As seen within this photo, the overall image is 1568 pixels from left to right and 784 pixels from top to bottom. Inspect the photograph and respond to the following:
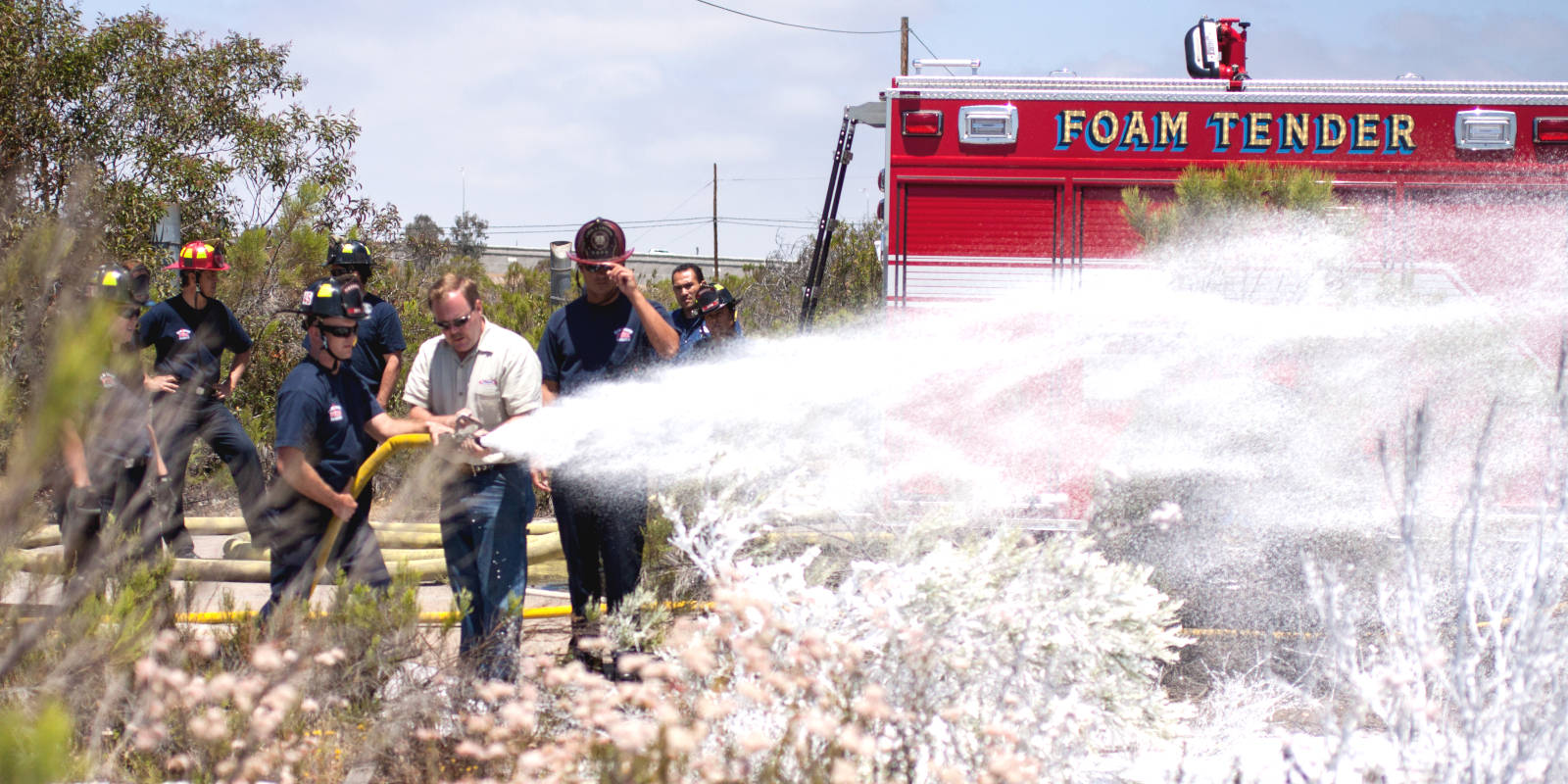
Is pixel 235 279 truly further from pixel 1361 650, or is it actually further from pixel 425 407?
pixel 1361 650

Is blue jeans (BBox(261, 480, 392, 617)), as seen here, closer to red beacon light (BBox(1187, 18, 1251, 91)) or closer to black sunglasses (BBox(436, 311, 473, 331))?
black sunglasses (BBox(436, 311, 473, 331))

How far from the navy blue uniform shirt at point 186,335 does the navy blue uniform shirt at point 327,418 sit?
116 centimetres

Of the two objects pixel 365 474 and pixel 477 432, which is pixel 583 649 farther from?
pixel 365 474

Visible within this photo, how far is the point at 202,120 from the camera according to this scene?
29.6 feet

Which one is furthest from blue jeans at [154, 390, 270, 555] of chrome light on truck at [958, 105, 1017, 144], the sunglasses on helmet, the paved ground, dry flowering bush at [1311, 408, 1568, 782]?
dry flowering bush at [1311, 408, 1568, 782]

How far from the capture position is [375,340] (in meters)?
5.71

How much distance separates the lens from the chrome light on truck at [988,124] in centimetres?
599

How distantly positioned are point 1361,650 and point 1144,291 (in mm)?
2023

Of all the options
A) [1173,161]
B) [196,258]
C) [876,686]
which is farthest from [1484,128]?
[196,258]

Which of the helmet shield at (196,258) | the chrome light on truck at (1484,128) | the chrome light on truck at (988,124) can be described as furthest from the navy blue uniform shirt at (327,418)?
the chrome light on truck at (1484,128)

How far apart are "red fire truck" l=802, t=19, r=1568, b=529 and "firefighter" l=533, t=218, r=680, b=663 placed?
182 centimetres

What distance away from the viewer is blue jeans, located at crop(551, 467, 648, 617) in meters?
4.36

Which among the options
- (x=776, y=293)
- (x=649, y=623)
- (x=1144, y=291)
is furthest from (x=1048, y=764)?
(x=776, y=293)

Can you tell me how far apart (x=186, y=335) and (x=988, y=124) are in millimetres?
3995
